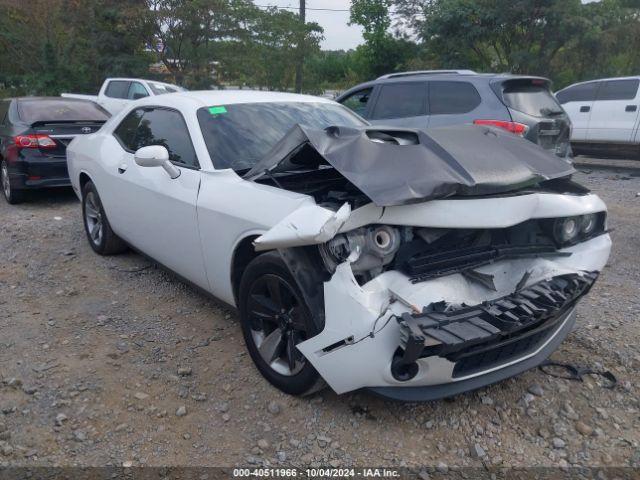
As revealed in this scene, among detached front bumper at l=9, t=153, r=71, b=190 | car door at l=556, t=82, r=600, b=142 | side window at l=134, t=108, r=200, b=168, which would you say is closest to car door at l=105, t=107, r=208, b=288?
side window at l=134, t=108, r=200, b=168

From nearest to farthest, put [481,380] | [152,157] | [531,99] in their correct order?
[481,380]
[152,157]
[531,99]

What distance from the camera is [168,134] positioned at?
4051mm

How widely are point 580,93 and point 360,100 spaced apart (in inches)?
211

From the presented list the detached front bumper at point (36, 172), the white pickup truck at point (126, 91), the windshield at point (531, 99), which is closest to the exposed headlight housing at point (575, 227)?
the windshield at point (531, 99)

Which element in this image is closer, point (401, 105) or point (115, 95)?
point (401, 105)

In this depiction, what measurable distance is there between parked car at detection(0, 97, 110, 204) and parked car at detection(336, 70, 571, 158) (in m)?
4.29

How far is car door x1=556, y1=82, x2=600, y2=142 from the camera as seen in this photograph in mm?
10953

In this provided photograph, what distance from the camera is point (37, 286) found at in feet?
14.9

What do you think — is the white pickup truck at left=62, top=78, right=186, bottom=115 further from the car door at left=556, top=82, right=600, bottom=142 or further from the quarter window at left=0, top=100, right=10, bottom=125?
the car door at left=556, top=82, right=600, bottom=142

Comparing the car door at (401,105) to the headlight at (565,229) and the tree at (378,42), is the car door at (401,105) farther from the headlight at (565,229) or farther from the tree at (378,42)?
the tree at (378,42)

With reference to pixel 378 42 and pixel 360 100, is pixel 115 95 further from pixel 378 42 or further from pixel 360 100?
pixel 378 42

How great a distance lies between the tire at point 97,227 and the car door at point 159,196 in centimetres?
25

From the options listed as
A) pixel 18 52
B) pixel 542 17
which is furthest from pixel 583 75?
pixel 18 52

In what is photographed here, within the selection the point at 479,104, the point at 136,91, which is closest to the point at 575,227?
the point at 479,104
